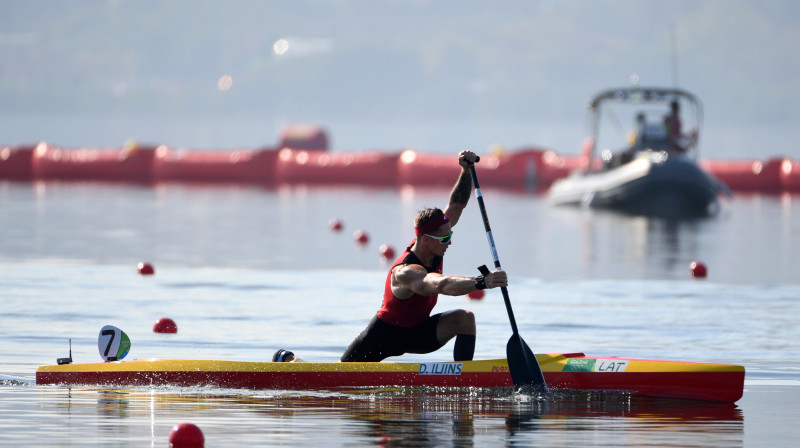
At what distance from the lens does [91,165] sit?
3956 centimetres

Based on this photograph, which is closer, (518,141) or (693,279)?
(693,279)

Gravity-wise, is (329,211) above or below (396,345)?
above

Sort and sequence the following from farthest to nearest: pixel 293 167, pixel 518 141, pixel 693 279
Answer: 1. pixel 518 141
2. pixel 293 167
3. pixel 693 279

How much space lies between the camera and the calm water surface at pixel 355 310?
9.14m

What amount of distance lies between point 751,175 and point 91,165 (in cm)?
1719

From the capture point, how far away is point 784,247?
76.1 ft

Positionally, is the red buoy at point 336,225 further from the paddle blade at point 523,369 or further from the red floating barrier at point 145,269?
the paddle blade at point 523,369

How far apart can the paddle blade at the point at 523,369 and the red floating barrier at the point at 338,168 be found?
28867 mm

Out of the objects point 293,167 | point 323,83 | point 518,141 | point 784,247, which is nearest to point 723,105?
point 518,141

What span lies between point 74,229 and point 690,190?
1249cm

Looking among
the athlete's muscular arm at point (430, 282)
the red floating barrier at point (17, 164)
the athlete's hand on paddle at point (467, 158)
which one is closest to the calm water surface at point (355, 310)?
the athlete's muscular arm at point (430, 282)

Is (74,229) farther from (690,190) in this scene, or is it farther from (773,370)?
(773,370)

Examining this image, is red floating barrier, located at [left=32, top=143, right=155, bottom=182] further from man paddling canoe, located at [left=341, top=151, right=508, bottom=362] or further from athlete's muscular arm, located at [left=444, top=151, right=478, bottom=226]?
man paddling canoe, located at [left=341, top=151, right=508, bottom=362]

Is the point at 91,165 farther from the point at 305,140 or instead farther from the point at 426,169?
the point at 305,140
